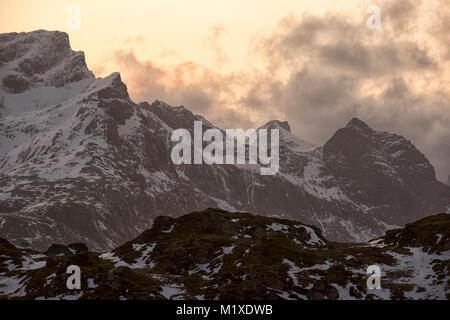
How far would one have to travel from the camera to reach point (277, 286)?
133375mm

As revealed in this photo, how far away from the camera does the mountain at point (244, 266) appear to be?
129m

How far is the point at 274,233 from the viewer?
18025 centimetres

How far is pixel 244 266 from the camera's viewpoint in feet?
474

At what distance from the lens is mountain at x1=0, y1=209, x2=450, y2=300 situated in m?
129
